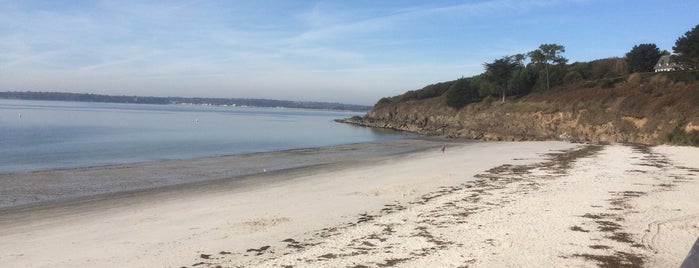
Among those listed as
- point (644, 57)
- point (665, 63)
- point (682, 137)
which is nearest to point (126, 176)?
point (682, 137)

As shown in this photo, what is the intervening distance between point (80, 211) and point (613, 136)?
40.0 metres

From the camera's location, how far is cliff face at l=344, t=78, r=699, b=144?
3575 centimetres

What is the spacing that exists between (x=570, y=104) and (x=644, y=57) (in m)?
28.1

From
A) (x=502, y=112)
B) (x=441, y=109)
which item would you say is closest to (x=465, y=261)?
(x=502, y=112)

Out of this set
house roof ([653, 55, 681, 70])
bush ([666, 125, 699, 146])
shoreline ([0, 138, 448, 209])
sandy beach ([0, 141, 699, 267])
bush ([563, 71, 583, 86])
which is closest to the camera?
sandy beach ([0, 141, 699, 267])

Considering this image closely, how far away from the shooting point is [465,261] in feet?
26.7

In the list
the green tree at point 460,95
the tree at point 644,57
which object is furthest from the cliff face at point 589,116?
the tree at point 644,57

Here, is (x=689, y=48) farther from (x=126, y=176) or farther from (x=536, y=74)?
(x=126, y=176)

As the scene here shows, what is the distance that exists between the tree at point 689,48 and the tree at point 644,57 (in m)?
16.1

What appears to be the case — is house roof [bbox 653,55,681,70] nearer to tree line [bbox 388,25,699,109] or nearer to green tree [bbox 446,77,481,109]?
tree line [bbox 388,25,699,109]

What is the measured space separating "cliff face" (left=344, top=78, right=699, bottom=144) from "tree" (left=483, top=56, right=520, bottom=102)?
450 cm

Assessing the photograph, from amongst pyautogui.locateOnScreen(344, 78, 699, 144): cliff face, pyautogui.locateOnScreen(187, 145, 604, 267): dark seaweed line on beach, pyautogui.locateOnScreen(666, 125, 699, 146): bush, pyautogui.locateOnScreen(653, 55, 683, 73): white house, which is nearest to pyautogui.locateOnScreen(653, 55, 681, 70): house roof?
pyautogui.locateOnScreen(653, 55, 683, 73): white house

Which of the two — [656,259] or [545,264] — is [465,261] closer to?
[545,264]

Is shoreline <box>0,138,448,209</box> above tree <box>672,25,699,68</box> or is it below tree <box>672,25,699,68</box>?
below
